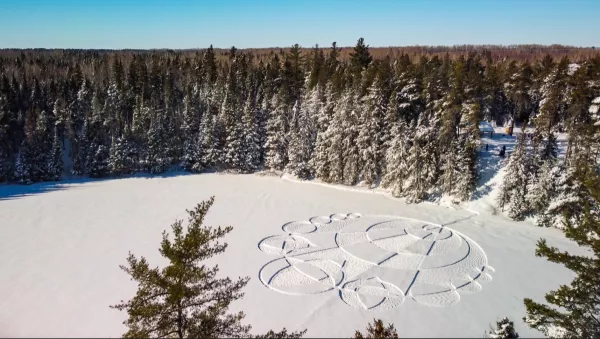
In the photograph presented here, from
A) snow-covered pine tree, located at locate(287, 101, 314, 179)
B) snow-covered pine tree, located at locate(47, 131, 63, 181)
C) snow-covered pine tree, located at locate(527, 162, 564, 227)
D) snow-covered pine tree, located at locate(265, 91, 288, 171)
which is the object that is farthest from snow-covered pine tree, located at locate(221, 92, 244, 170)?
snow-covered pine tree, located at locate(527, 162, 564, 227)

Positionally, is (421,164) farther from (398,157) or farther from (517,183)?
(517,183)

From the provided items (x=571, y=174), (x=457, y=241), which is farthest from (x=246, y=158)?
(x=571, y=174)

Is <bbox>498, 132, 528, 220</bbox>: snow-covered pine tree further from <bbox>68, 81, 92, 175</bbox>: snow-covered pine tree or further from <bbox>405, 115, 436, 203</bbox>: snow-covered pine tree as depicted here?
<bbox>68, 81, 92, 175</bbox>: snow-covered pine tree

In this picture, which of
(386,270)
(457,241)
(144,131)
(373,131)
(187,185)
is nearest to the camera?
(386,270)

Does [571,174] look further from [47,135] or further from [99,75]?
[99,75]

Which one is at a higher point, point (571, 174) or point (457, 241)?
point (571, 174)

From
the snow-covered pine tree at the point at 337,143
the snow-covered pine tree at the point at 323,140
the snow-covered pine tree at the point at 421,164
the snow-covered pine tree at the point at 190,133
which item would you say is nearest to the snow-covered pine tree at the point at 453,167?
the snow-covered pine tree at the point at 421,164
